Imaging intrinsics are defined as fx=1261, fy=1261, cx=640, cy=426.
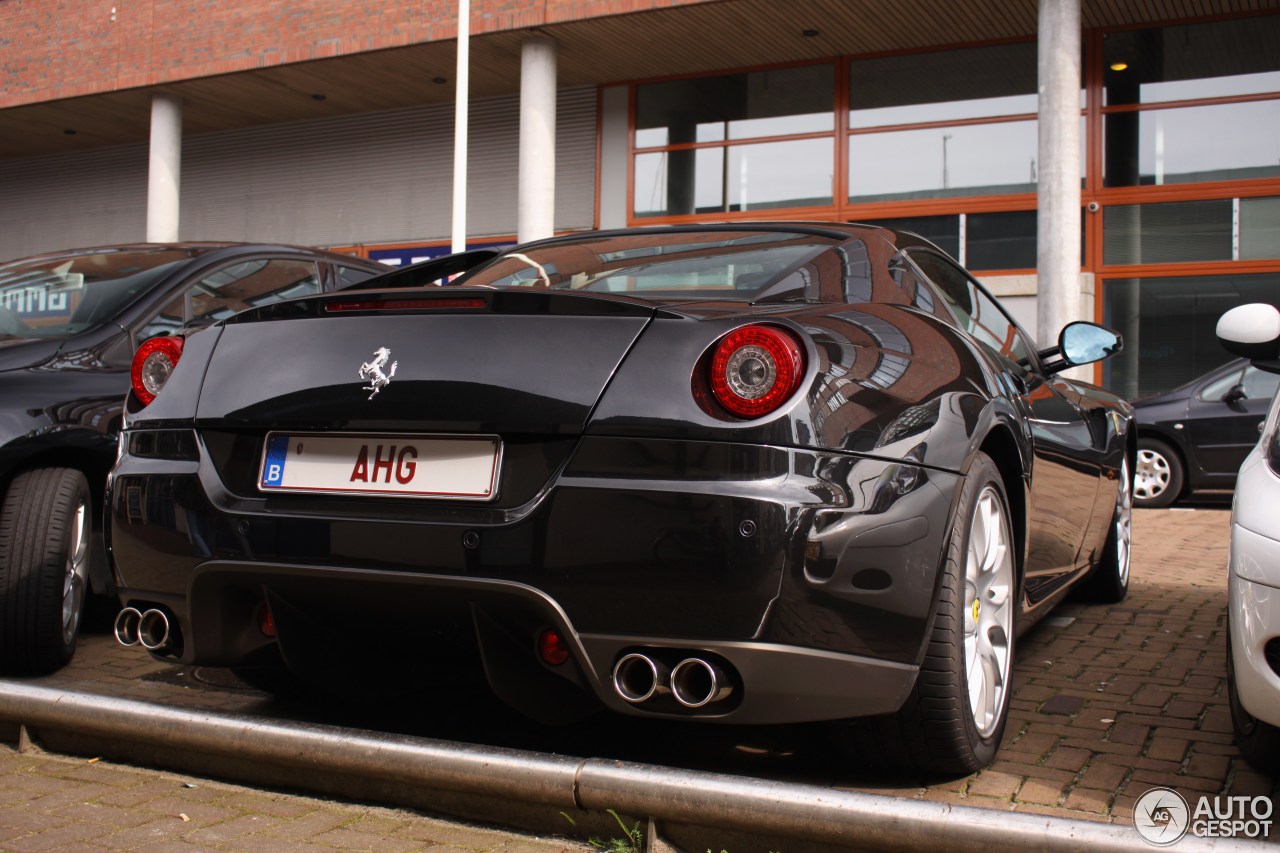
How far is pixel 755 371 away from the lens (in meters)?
2.49

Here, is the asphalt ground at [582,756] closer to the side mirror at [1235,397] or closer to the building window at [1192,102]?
the side mirror at [1235,397]

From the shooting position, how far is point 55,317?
15.9 ft

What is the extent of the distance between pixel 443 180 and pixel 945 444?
2001 cm

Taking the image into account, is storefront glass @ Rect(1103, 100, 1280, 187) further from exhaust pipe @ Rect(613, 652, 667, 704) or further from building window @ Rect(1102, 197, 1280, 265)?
exhaust pipe @ Rect(613, 652, 667, 704)

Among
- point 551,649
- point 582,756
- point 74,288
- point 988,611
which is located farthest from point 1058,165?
point 551,649

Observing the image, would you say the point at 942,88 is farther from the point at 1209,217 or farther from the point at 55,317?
the point at 55,317

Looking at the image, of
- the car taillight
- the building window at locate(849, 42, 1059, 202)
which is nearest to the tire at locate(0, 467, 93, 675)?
the car taillight

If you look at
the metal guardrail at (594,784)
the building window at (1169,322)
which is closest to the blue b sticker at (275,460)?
the metal guardrail at (594,784)

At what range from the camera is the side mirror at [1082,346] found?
438cm

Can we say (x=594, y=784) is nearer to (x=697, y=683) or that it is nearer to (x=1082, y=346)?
(x=697, y=683)

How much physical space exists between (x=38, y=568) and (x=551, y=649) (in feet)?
7.35

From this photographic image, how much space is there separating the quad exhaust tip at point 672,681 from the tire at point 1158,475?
1005 centimetres

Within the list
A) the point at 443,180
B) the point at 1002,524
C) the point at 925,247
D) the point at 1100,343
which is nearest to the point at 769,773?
the point at 1002,524

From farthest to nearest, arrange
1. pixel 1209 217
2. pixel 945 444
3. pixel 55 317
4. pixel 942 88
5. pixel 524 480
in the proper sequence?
pixel 942 88 → pixel 1209 217 → pixel 55 317 → pixel 945 444 → pixel 524 480
